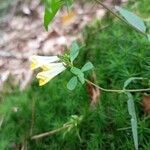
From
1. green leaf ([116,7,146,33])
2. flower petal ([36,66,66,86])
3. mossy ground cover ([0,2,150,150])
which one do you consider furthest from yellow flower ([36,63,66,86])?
mossy ground cover ([0,2,150,150])

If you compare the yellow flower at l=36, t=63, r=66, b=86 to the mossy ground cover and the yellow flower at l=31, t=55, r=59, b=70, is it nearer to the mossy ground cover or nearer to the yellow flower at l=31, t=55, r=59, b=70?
the yellow flower at l=31, t=55, r=59, b=70

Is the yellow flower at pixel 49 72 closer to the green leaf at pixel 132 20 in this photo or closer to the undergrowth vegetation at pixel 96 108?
the green leaf at pixel 132 20

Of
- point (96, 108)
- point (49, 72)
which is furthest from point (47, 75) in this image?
point (96, 108)

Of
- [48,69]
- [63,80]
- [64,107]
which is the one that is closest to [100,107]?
[64,107]

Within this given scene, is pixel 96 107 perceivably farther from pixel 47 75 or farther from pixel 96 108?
pixel 47 75

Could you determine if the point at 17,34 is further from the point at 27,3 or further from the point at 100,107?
the point at 100,107

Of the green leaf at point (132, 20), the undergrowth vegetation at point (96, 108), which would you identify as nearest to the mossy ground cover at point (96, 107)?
the undergrowth vegetation at point (96, 108)
